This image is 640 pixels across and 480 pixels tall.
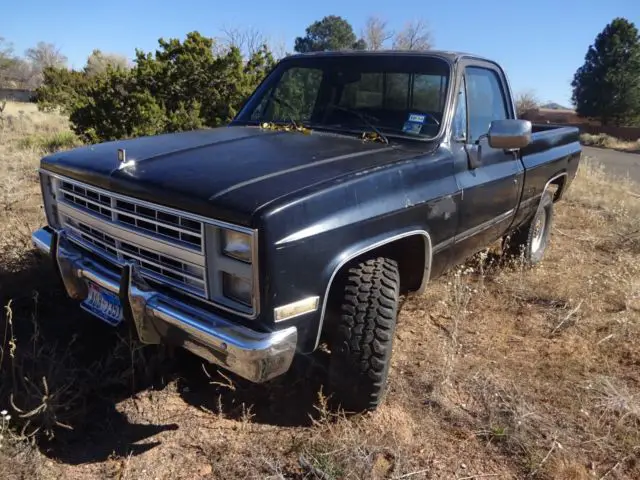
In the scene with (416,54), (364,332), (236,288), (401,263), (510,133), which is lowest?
(364,332)

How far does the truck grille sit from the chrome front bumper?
98 mm

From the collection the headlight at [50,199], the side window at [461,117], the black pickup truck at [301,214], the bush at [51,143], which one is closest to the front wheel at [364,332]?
the black pickup truck at [301,214]

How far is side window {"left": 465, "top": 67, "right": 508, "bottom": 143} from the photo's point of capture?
3646 millimetres

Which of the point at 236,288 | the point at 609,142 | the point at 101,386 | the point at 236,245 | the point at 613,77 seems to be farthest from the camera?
the point at 613,77

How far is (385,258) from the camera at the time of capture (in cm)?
279

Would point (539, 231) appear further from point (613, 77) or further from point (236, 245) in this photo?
point (613, 77)

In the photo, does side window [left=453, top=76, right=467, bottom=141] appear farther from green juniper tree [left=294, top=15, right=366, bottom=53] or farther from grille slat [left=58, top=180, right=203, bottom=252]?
green juniper tree [left=294, top=15, right=366, bottom=53]

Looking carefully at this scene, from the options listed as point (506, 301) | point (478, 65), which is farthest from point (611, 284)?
point (478, 65)

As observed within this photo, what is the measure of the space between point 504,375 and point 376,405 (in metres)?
0.97

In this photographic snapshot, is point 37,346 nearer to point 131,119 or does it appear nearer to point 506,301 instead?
point 506,301

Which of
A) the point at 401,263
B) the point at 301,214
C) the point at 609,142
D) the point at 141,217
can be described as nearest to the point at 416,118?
the point at 401,263

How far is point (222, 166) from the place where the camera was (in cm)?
262

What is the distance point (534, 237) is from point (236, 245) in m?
3.87

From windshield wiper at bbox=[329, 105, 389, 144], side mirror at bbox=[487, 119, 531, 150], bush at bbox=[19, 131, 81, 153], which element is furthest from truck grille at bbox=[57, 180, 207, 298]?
bush at bbox=[19, 131, 81, 153]
